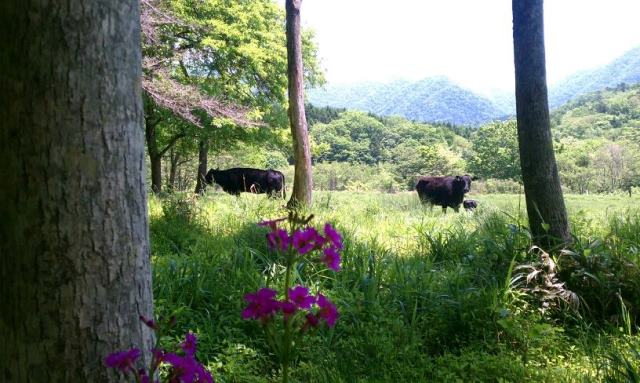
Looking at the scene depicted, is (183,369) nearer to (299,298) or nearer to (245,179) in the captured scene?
(299,298)

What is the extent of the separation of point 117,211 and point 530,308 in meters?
3.44

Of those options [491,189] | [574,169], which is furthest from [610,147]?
[491,189]

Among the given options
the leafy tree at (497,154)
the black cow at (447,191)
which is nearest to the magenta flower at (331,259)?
the black cow at (447,191)

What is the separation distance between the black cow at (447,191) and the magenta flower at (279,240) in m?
17.0

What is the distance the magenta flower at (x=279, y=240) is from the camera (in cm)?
151

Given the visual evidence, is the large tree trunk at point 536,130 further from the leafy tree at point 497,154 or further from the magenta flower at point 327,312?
the leafy tree at point 497,154

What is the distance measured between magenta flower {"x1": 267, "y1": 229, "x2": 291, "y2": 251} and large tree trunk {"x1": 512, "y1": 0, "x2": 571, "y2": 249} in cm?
374

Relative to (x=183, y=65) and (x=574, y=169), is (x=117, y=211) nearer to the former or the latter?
(x=183, y=65)

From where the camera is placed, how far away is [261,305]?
57.8 inches

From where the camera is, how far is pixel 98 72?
150 cm

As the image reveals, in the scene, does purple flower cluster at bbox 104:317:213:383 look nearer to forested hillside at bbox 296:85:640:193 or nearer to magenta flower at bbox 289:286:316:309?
magenta flower at bbox 289:286:316:309

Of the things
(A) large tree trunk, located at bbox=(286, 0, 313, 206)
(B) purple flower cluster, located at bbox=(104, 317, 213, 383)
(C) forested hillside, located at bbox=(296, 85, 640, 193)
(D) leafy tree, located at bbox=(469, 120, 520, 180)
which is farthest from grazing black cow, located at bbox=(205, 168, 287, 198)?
(D) leafy tree, located at bbox=(469, 120, 520, 180)

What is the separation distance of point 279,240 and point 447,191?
1773 cm

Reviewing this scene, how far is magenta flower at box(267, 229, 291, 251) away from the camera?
4.97 feet
